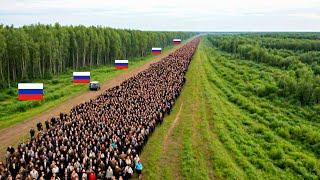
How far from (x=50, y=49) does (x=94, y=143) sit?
42.2 meters

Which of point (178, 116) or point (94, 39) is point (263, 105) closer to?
point (178, 116)

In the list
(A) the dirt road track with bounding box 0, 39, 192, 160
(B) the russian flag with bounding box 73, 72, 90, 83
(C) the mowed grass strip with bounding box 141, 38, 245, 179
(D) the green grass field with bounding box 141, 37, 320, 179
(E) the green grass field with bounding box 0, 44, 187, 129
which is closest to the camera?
(C) the mowed grass strip with bounding box 141, 38, 245, 179

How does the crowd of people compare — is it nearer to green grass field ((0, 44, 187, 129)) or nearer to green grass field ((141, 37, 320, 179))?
green grass field ((141, 37, 320, 179))

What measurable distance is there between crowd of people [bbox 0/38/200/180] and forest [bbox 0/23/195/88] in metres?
26.1

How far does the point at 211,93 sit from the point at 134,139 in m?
24.2

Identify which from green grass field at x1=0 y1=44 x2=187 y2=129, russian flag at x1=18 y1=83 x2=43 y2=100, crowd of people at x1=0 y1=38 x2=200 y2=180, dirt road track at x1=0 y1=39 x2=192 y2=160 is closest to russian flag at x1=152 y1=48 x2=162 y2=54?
green grass field at x1=0 y1=44 x2=187 y2=129

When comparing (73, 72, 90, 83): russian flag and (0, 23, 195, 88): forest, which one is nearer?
(73, 72, 90, 83): russian flag

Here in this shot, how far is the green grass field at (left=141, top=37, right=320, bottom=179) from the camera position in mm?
20500

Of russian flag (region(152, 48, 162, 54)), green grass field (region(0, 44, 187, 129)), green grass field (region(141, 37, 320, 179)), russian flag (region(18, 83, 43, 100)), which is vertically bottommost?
green grass field (region(141, 37, 320, 179))

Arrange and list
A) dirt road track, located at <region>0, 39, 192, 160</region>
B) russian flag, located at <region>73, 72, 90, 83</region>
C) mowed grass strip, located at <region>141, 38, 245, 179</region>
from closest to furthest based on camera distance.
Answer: mowed grass strip, located at <region>141, 38, 245, 179</region>
dirt road track, located at <region>0, 39, 192, 160</region>
russian flag, located at <region>73, 72, 90, 83</region>

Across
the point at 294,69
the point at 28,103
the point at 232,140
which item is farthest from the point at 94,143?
the point at 294,69

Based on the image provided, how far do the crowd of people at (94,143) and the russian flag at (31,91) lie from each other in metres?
8.78

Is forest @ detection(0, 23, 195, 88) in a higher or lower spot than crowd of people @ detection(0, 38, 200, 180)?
higher

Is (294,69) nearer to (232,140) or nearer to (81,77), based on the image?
(81,77)
